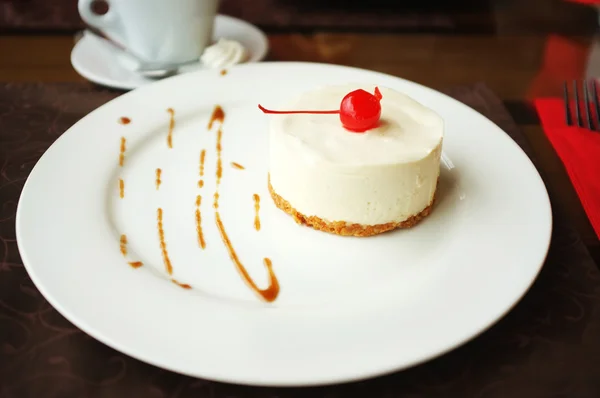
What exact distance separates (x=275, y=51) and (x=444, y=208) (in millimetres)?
852

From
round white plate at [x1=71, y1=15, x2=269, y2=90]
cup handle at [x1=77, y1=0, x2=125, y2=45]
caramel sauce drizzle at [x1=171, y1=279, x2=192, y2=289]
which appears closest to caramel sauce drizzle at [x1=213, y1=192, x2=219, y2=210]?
caramel sauce drizzle at [x1=171, y1=279, x2=192, y2=289]

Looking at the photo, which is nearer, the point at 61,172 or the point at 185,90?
the point at 61,172

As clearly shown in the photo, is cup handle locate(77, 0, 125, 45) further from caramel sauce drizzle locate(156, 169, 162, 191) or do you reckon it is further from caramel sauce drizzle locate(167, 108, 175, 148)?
caramel sauce drizzle locate(156, 169, 162, 191)

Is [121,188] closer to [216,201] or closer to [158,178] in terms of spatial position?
[158,178]

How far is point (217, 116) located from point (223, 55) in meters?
0.27

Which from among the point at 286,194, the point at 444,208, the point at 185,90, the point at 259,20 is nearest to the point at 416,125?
the point at 444,208

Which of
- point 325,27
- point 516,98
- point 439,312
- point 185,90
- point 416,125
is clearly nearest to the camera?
point 439,312

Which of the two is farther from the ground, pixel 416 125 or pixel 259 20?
pixel 416 125

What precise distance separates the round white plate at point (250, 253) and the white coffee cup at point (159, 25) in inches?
7.8

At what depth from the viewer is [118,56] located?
1537 millimetres

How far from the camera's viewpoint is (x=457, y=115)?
4.15 feet

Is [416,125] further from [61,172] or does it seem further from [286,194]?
[61,172]

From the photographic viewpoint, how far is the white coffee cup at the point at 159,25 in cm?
143

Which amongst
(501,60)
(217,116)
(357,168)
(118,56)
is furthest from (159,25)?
(501,60)
